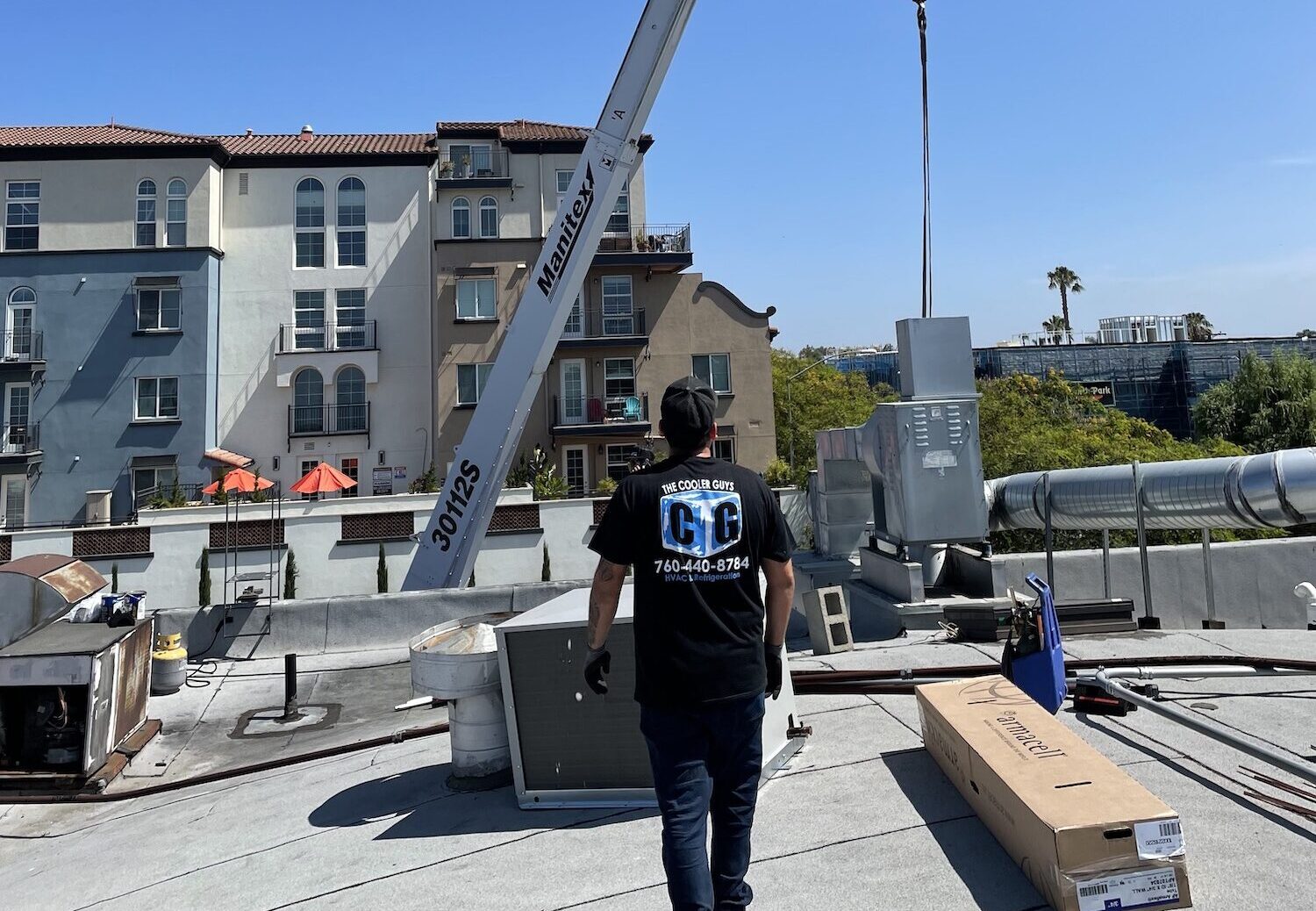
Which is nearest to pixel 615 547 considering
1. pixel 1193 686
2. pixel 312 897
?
pixel 312 897

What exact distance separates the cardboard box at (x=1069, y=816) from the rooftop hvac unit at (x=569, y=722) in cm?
122

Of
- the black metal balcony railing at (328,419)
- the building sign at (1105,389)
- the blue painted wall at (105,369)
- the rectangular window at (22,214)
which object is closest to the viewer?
the blue painted wall at (105,369)

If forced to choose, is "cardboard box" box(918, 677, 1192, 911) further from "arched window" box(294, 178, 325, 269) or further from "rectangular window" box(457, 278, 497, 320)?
"arched window" box(294, 178, 325, 269)

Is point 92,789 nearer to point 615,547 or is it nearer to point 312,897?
point 312,897

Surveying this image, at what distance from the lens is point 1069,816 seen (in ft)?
9.94

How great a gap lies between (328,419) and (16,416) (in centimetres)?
1112

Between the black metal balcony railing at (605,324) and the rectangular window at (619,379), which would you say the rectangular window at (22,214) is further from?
the rectangular window at (619,379)

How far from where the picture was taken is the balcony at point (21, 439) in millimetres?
28625

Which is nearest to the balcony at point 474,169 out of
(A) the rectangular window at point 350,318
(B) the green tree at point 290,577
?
(A) the rectangular window at point 350,318

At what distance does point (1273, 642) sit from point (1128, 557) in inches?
156

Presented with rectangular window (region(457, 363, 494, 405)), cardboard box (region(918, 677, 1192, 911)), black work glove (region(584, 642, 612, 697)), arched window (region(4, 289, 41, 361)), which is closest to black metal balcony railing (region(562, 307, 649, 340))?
rectangular window (region(457, 363, 494, 405))

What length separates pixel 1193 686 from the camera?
5.91 meters

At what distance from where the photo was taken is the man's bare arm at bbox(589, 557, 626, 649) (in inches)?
119

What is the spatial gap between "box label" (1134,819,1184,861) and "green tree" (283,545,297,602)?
17.4 metres
